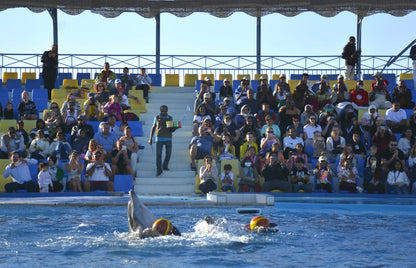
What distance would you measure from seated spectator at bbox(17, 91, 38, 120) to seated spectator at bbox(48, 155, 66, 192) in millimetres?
3019

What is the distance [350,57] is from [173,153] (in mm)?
6912

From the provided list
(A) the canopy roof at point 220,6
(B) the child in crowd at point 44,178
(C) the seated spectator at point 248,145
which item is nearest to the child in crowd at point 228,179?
Result: (C) the seated spectator at point 248,145

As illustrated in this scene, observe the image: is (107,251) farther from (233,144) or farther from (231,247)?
(233,144)

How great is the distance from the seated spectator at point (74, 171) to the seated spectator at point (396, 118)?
289 inches

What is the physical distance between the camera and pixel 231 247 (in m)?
10.8

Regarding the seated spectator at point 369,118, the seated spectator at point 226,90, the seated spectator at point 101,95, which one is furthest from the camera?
the seated spectator at point 226,90

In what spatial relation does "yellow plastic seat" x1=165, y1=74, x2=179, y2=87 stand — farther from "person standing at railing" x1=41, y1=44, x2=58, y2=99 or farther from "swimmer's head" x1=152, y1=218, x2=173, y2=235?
"swimmer's head" x1=152, y1=218, x2=173, y2=235

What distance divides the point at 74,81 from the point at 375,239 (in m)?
12.8

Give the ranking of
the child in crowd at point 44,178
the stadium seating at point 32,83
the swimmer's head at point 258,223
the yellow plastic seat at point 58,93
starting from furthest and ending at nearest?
the stadium seating at point 32,83 → the yellow plastic seat at point 58,93 → the child in crowd at point 44,178 → the swimmer's head at point 258,223

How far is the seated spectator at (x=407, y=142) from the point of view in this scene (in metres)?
17.6

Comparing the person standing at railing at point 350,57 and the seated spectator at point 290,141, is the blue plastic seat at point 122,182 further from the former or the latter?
the person standing at railing at point 350,57

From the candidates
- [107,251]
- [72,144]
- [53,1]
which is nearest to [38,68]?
[53,1]

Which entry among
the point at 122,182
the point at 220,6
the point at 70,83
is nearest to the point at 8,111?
the point at 70,83

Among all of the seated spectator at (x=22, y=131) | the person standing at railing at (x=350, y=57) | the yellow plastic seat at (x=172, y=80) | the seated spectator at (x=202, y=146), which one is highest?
the person standing at railing at (x=350, y=57)
